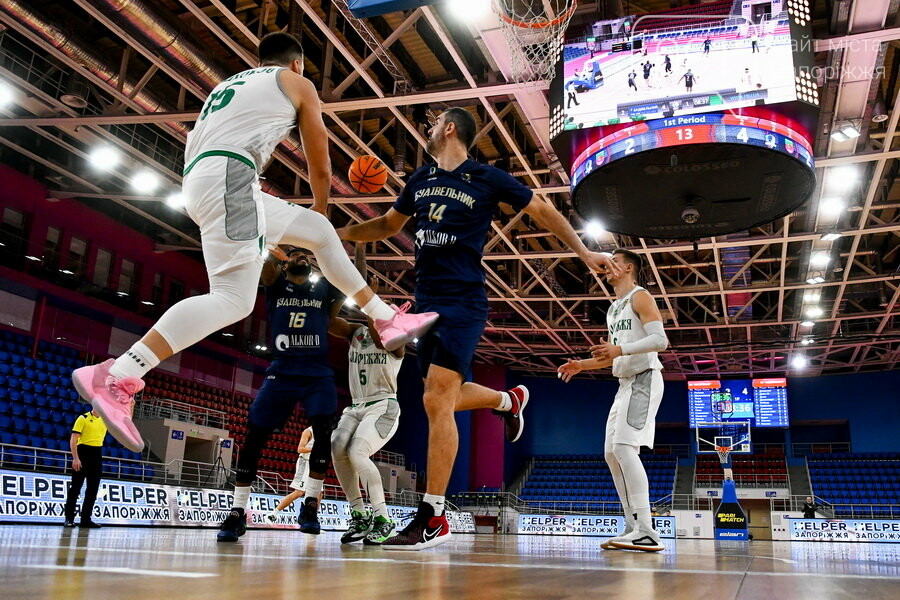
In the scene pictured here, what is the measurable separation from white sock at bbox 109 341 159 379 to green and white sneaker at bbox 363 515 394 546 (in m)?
1.42

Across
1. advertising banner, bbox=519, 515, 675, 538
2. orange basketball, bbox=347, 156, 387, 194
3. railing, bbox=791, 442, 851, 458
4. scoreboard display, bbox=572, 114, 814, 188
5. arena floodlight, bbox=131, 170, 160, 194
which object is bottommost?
advertising banner, bbox=519, 515, 675, 538

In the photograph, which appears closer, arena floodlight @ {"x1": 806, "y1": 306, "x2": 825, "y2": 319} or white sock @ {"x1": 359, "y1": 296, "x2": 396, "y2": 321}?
white sock @ {"x1": 359, "y1": 296, "x2": 396, "y2": 321}

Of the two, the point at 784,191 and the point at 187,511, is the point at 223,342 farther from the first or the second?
the point at 784,191

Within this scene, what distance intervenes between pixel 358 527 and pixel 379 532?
502mm

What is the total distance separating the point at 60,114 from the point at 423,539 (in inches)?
429

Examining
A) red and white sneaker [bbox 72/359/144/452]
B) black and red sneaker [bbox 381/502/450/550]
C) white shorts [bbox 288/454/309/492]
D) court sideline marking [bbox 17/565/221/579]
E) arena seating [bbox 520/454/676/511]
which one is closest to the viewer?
court sideline marking [bbox 17/565/221/579]

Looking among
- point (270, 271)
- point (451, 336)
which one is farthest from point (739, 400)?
point (451, 336)

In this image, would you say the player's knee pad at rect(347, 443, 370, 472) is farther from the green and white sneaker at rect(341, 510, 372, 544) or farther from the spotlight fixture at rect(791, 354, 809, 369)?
the spotlight fixture at rect(791, 354, 809, 369)

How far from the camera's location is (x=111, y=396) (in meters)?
2.20

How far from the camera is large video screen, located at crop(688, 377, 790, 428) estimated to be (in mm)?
24203

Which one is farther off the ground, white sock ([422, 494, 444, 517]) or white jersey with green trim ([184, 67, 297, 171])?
white jersey with green trim ([184, 67, 297, 171])

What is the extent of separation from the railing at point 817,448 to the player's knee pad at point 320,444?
85.3 feet

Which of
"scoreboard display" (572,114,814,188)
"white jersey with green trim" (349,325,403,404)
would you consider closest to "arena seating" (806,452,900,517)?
"scoreboard display" (572,114,814,188)

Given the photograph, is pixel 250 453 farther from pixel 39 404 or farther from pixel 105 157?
pixel 39 404
